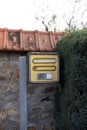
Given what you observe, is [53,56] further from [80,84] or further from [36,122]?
[36,122]

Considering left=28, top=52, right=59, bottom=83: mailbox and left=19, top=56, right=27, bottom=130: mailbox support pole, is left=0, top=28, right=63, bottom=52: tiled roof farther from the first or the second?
left=19, top=56, right=27, bottom=130: mailbox support pole

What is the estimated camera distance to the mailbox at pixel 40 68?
5.24 m

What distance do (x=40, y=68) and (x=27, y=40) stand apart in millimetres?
1332

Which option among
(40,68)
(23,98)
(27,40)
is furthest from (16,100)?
(23,98)

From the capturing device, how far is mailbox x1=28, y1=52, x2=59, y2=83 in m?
5.24

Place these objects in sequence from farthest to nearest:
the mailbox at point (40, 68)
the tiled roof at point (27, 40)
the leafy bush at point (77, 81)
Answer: the tiled roof at point (27, 40) → the mailbox at point (40, 68) → the leafy bush at point (77, 81)

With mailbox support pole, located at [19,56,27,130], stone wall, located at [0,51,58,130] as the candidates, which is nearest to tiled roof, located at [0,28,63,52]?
stone wall, located at [0,51,58,130]

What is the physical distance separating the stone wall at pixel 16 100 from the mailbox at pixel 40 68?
3.61ft

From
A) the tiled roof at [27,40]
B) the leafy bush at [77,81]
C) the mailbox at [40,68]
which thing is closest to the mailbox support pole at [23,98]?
the mailbox at [40,68]

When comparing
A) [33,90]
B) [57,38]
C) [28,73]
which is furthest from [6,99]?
[57,38]

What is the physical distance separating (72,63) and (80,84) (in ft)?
1.06

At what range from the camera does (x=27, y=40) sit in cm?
647

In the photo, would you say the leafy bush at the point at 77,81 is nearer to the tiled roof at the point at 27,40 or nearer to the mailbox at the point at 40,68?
the mailbox at the point at 40,68

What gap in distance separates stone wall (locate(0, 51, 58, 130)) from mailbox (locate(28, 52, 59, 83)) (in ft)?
3.61
